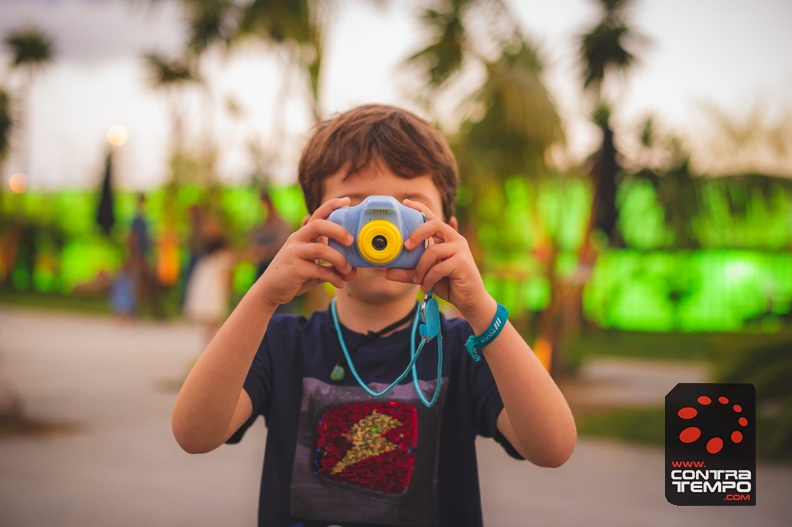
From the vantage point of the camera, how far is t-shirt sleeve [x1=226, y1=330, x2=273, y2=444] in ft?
4.88

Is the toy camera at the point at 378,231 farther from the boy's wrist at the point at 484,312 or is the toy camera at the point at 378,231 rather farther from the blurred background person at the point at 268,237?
the blurred background person at the point at 268,237

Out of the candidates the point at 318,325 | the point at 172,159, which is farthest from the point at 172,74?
the point at 318,325

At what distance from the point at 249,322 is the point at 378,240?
300mm

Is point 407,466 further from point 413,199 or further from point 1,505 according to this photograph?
point 1,505

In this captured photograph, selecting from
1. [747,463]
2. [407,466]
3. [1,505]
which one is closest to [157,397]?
[1,505]

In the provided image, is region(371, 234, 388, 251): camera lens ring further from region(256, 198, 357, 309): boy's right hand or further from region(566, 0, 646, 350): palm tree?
region(566, 0, 646, 350): palm tree

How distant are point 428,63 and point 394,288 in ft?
20.3

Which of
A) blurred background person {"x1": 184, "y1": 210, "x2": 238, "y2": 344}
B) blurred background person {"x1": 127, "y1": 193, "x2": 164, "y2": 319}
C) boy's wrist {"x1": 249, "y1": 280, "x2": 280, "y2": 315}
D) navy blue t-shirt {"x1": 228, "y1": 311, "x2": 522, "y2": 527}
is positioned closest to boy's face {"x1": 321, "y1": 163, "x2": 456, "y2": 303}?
navy blue t-shirt {"x1": 228, "y1": 311, "x2": 522, "y2": 527}

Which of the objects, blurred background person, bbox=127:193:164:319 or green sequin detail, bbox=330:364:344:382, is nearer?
green sequin detail, bbox=330:364:344:382

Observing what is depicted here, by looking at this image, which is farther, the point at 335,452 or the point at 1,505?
the point at 1,505

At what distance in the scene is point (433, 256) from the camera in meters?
1.31

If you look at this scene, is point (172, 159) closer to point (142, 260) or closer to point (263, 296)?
point (142, 260)

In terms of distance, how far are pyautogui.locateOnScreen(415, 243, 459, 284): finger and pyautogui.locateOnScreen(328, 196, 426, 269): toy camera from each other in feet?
0.07

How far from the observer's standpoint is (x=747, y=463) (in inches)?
122
